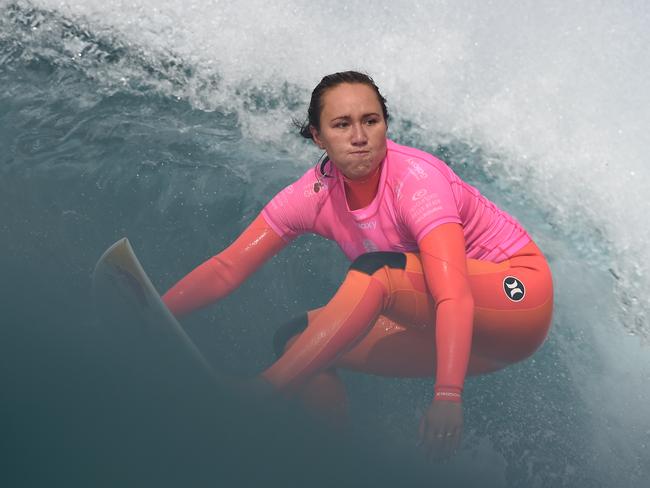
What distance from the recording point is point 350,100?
2.29 meters

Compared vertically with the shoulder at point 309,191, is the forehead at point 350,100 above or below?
above

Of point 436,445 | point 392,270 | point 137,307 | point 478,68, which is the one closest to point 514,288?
point 392,270

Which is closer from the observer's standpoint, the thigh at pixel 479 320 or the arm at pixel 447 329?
the arm at pixel 447 329

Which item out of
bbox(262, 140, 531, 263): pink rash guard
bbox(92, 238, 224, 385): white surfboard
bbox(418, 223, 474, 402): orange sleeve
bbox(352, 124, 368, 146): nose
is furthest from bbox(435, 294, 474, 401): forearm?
bbox(92, 238, 224, 385): white surfboard

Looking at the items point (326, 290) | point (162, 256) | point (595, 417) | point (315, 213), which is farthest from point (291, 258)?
point (595, 417)

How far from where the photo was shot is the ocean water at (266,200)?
7.13 ft

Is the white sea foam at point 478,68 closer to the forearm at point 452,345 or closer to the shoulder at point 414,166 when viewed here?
the shoulder at point 414,166

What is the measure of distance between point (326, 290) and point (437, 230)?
3.40ft

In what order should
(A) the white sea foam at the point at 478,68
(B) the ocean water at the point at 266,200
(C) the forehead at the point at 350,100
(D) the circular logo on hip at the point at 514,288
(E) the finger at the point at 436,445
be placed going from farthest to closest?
(A) the white sea foam at the point at 478,68 → (D) the circular logo on hip at the point at 514,288 → (C) the forehead at the point at 350,100 → (B) the ocean water at the point at 266,200 → (E) the finger at the point at 436,445

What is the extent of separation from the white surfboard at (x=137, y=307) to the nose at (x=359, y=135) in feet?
2.10

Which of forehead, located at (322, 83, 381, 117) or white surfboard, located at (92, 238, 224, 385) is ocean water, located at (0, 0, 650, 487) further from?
forehead, located at (322, 83, 381, 117)

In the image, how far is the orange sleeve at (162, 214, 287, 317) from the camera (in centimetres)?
266

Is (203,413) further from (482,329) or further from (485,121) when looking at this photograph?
(485,121)

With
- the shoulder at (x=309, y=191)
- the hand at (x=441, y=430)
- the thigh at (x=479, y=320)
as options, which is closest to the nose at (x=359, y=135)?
the shoulder at (x=309, y=191)
